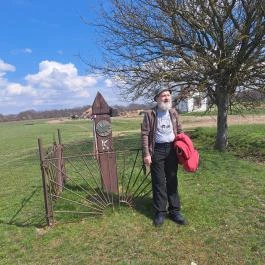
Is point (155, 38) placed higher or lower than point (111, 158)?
higher

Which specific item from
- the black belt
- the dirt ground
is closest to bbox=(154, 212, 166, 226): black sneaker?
the black belt

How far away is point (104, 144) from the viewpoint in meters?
7.88

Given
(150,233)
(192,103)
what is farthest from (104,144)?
(192,103)

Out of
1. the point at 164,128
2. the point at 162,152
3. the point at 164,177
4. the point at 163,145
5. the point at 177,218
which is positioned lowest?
the point at 177,218

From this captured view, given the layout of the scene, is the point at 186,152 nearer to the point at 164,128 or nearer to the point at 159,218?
the point at 164,128

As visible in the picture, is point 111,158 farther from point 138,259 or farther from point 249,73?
point 249,73

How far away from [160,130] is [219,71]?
772 centimetres

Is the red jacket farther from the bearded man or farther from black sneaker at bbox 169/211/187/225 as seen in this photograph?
black sneaker at bbox 169/211/187/225

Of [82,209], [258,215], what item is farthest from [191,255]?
[82,209]

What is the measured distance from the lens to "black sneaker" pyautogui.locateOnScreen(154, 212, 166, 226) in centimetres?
649

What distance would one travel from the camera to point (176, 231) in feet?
20.4

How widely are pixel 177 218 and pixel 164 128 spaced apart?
4.42 feet

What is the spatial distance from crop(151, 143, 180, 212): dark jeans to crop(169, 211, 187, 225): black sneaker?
0.07m

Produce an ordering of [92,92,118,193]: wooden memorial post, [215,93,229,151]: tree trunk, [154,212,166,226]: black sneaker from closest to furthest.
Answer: [154,212,166,226]: black sneaker → [92,92,118,193]: wooden memorial post → [215,93,229,151]: tree trunk
